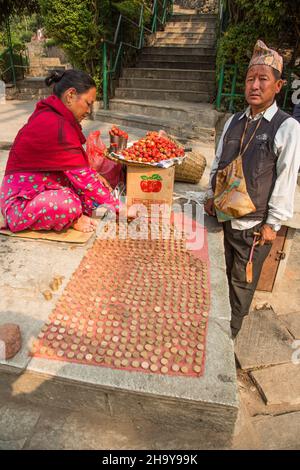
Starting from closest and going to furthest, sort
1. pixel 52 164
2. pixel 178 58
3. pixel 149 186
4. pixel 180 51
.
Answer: pixel 52 164 < pixel 149 186 < pixel 178 58 < pixel 180 51

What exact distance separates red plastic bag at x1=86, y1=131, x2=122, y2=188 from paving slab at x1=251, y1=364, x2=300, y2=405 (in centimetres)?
234

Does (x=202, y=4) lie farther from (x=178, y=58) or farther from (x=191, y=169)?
(x=191, y=169)

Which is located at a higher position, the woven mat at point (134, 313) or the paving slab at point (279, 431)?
the woven mat at point (134, 313)

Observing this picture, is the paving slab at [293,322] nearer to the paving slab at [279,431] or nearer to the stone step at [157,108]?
the paving slab at [279,431]

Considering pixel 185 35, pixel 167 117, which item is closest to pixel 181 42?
pixel 185 35

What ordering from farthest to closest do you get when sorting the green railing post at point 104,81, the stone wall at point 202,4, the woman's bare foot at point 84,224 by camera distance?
the stone wall at point 202,4 < the green railing post at point 104,81 < the woman's bare foot at point 84,224

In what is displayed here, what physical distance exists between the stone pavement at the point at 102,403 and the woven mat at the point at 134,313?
0.42 ft

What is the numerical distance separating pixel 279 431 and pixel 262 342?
802 millimetres

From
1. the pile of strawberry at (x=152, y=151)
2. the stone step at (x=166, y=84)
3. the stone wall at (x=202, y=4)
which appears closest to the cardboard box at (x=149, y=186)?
the pile of strawberry at (x=152, y=151)

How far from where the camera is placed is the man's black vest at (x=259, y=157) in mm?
2082

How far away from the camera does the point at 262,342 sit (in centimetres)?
274

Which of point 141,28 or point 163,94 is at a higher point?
point 141,28

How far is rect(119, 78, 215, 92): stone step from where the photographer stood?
715 cm
